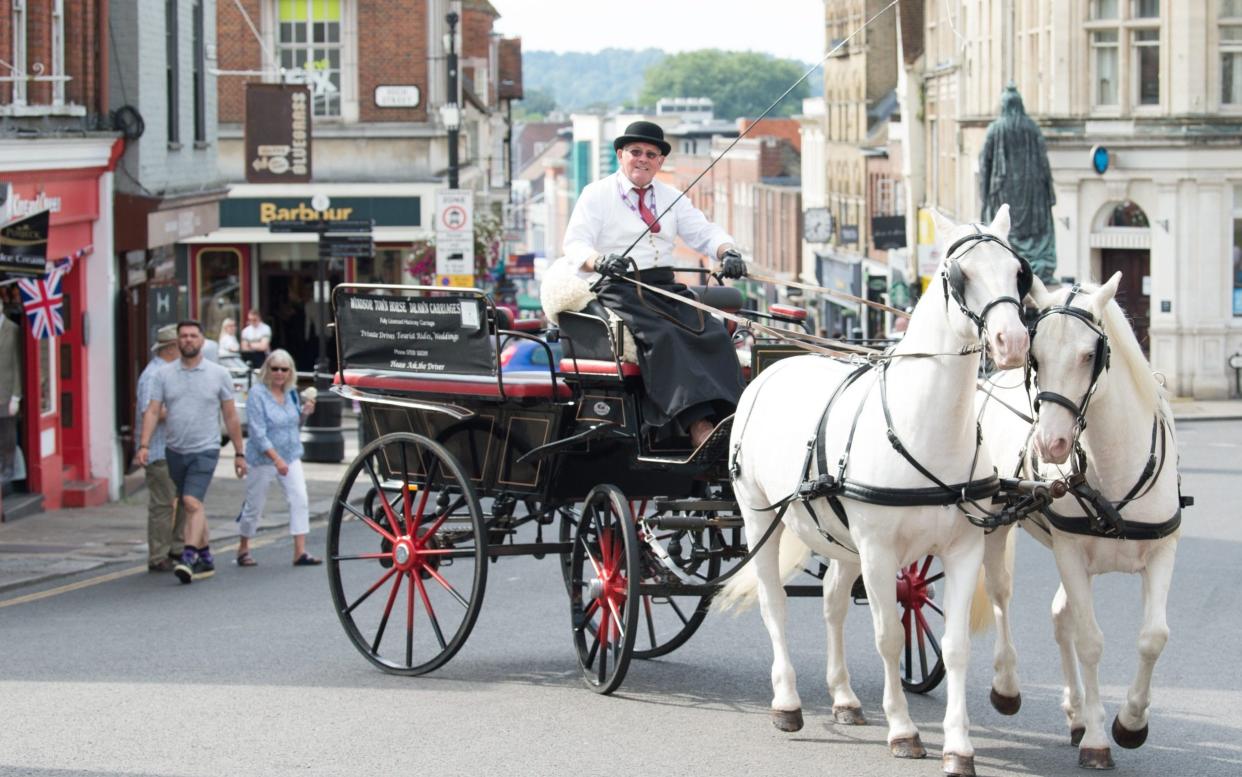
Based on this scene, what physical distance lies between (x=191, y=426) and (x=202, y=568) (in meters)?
1.08

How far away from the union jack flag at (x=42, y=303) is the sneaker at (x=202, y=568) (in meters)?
4.26

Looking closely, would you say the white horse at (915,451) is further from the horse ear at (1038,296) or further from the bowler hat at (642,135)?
the bowler hat at (642,135)

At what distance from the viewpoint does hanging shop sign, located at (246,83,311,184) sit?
30.0 meters

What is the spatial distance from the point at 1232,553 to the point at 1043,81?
22.5 metres

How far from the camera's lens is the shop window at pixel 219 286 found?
125 feet

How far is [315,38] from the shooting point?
131ft

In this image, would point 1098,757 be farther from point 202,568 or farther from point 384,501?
point 202,568

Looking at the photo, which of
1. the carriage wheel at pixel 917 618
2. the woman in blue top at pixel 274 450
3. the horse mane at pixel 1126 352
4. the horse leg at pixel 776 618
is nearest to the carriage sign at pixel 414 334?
the horse leg at pixel 776 618

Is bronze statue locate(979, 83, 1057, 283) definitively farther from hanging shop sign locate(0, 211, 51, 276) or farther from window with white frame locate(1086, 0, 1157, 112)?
hanging shop sign locate(0, 211, 51, 276)

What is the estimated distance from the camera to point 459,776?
300 inches

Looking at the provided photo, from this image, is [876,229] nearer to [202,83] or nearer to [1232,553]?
[202,83]

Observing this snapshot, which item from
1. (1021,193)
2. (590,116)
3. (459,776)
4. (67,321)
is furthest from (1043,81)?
(590,116)

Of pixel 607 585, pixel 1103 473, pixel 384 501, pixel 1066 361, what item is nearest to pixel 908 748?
pixel 1103 473

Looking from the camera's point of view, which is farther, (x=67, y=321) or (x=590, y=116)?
(x=590, y=116)
